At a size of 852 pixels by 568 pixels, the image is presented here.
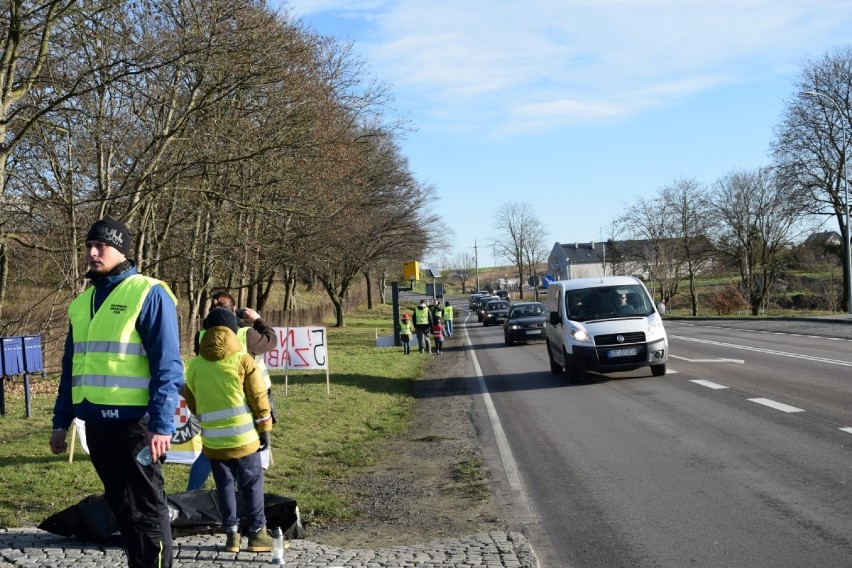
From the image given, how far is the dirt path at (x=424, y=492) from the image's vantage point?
716cm

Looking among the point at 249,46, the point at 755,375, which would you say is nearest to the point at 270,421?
the point at 249,46

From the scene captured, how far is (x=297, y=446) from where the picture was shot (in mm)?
11477

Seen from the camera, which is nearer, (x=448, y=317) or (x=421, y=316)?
(x=421, y=316)

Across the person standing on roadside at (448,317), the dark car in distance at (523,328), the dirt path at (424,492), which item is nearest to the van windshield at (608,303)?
the dirt path at (424,492)

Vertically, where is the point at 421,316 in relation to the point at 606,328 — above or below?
above

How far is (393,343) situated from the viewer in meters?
36.2

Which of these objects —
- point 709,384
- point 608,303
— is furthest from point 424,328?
point 709,384

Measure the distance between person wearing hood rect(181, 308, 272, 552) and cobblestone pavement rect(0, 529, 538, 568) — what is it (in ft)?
0.76

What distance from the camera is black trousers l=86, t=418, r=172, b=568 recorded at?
469 centimetres

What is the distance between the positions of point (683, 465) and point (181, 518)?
16.2 feet

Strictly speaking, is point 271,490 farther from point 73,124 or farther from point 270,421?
point 73,124

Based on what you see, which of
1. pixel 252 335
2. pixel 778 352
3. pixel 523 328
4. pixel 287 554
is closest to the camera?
pixel 287 554

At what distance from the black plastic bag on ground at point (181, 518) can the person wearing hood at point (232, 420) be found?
0.16 metres

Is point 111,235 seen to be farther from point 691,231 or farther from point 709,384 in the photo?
point 691,231
